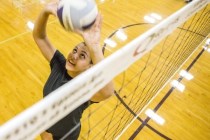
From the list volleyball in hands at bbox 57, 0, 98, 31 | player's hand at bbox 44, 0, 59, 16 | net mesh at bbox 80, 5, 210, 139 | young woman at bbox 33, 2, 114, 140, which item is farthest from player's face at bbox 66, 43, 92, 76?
net mesh at bbox 80, 5, 210, 139

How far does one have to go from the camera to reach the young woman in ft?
4.18

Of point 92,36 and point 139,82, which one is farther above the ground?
point 92,36

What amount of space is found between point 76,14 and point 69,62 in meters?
0.32

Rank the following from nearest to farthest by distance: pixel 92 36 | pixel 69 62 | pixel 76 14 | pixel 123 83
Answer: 1. pixel 92 36
2. pixel 76 14
3. pixel 69 62
4. pixel 123 83

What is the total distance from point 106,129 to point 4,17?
330 cm

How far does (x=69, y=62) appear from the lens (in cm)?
159

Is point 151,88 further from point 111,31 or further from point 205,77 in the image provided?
point 111,31

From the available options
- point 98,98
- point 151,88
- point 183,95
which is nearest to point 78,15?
point 98,98

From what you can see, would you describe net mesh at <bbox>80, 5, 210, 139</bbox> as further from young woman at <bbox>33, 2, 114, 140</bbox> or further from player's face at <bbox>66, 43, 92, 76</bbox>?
player's face at <bbox>66, 43, 92, 76</bbox>

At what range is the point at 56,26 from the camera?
4.89 meters

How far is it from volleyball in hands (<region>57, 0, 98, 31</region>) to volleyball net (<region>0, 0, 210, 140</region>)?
38 cm

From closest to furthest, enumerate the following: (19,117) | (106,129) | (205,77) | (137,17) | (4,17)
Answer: (19,117) → (106,129) → (205,77) → (4,17) → (137,17)

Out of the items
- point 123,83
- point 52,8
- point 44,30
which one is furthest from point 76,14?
point 123,83

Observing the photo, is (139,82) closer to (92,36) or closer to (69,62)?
(69,62)
